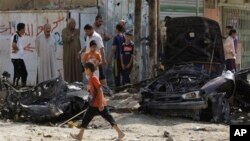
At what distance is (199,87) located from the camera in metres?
9.90

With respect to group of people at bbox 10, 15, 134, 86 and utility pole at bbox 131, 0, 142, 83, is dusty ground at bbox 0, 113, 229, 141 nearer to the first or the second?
utility pole at bbox 131, 0, 142, 83

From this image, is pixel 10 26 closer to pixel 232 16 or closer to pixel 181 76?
pixel 181 76

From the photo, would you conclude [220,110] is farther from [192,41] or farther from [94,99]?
[94,99]

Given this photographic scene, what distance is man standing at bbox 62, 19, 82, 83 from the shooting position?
43.6ft

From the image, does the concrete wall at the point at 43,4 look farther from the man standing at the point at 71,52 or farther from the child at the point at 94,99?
the child at the point at 94,99

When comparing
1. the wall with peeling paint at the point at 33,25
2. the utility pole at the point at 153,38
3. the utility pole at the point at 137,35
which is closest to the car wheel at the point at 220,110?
the utility pole at the point at 153,38

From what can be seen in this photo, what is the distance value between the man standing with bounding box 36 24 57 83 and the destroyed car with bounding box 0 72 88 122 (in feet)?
11.2

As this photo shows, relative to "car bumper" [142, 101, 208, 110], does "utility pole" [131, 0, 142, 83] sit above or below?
above

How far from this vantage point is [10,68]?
15.2 metres

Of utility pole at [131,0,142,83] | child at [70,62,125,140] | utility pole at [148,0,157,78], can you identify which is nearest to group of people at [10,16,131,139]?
utility pole at [131,0,142,83]

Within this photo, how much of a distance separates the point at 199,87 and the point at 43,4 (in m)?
7.46

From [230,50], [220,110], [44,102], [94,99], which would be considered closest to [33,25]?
[44,102]

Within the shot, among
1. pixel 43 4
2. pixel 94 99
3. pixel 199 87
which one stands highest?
pixel 43 4

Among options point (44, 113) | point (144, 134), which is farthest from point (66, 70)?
point (144, 134)
